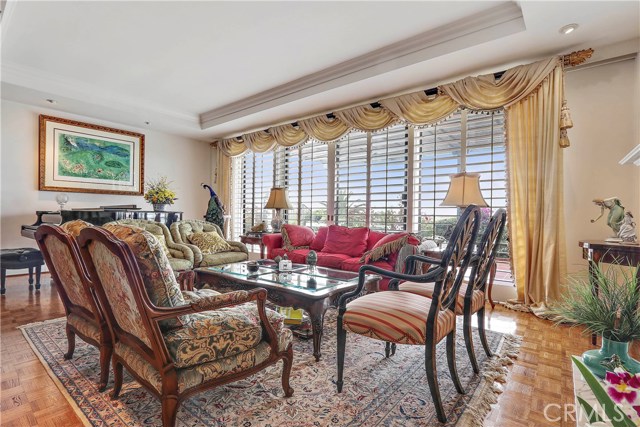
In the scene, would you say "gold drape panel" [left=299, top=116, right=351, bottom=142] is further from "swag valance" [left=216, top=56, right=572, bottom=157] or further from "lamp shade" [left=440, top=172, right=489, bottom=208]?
"lamp shade" [left=440, top=172, right=489, bottom=208]

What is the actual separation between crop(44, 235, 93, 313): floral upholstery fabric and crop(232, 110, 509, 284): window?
3417 mm

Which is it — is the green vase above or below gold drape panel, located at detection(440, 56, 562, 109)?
below

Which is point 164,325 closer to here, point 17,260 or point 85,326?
point 85,326

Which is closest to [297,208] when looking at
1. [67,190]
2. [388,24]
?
[388,24]

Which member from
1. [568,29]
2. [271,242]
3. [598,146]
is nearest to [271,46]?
[271,242]

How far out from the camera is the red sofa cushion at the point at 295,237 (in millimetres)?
4523

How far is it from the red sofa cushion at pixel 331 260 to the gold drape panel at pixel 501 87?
228 centimetres

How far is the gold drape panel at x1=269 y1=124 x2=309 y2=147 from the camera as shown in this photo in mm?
5180

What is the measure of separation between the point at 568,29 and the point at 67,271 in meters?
4.25

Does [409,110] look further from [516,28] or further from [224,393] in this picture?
[224,393]

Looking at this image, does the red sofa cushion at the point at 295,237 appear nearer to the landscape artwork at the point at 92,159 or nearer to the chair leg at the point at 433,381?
the chair leg at the point at 433,381

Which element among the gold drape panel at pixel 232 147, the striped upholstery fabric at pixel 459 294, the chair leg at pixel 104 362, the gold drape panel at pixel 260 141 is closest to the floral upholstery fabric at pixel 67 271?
the chair leg at pixel 104 362

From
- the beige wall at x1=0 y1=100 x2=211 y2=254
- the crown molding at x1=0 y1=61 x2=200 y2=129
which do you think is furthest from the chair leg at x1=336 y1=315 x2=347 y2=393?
the beige wall at x1=0 y1=100 x2=211 y2=254

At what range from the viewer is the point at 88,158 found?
529 cm
